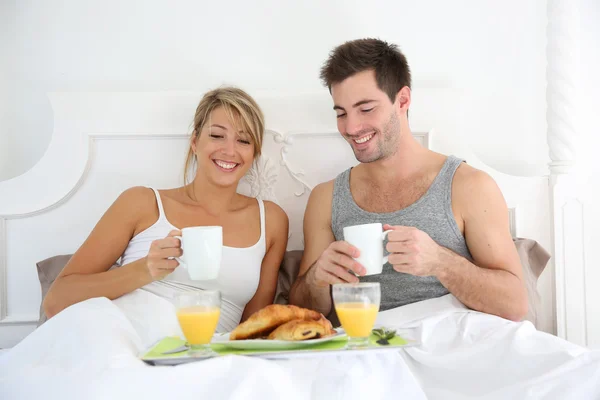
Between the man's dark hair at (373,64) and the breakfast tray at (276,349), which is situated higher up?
the man's dark hair at (373,64)

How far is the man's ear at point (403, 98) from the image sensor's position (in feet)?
5.63

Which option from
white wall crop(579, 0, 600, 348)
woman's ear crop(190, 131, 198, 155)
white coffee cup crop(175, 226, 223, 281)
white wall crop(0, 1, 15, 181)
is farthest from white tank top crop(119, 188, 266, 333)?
white wall crop(579, 0, 600, 348)

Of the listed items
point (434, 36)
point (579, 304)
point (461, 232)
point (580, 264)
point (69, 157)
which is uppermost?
point (434, 36)

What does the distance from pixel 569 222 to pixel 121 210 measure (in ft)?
4.90

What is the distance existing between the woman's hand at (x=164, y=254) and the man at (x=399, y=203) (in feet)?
1.17

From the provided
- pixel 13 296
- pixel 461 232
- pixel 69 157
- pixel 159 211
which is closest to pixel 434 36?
→ pixel 461 232

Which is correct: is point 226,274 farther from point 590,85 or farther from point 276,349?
point 590,85

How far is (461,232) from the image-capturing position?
5.25 feet

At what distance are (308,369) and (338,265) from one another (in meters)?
0.32

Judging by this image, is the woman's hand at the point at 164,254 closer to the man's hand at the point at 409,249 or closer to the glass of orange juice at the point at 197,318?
the glass of orange juice at the point at 197,318

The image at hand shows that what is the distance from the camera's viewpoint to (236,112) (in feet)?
5.88

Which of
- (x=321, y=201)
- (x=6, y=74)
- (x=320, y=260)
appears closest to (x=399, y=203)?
(x=321, y=201)

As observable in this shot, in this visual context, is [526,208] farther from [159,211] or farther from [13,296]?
[13,296]

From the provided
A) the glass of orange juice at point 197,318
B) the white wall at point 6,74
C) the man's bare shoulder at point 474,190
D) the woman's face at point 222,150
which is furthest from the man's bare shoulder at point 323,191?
the white wall at point 6,74
